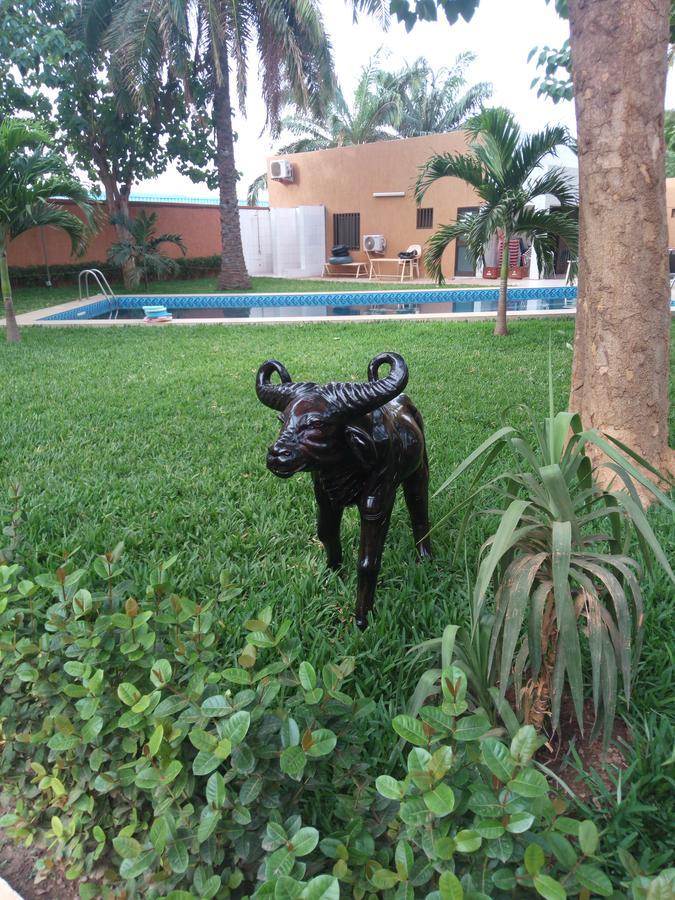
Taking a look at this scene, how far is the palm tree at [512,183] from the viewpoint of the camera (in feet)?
25.9

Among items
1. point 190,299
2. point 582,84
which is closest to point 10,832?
point 582,84

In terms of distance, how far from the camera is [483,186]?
26.8ft

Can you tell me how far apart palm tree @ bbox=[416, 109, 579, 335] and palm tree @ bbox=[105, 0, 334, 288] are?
8091 mm

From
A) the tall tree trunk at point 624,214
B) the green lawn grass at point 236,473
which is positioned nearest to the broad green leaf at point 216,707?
the green lawn grass at point 236,473

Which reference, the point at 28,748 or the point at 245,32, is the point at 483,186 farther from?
the point at 245,32

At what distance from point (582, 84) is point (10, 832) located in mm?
3799

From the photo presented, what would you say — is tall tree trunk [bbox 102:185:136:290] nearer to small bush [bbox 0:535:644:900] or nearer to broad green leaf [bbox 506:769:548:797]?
small bush [bbox 0:535:644:900]

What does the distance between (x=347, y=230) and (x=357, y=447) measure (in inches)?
843

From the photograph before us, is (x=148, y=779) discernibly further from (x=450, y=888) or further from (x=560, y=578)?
(x=560, y=578)

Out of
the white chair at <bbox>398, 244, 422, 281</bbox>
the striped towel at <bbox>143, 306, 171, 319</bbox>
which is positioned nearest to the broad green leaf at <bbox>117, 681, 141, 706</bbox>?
the striped towel at <bbox>143, 306, 171, 319</bbox>

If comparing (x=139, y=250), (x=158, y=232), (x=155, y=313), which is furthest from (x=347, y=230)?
(x=155, y=313)

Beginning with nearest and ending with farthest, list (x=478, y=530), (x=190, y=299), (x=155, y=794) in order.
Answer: (x=155, y=794) → (x=478, y=530) → (x=190, y=299)

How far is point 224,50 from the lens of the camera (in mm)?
14094

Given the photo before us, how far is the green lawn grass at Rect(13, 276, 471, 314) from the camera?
52.0 ft
